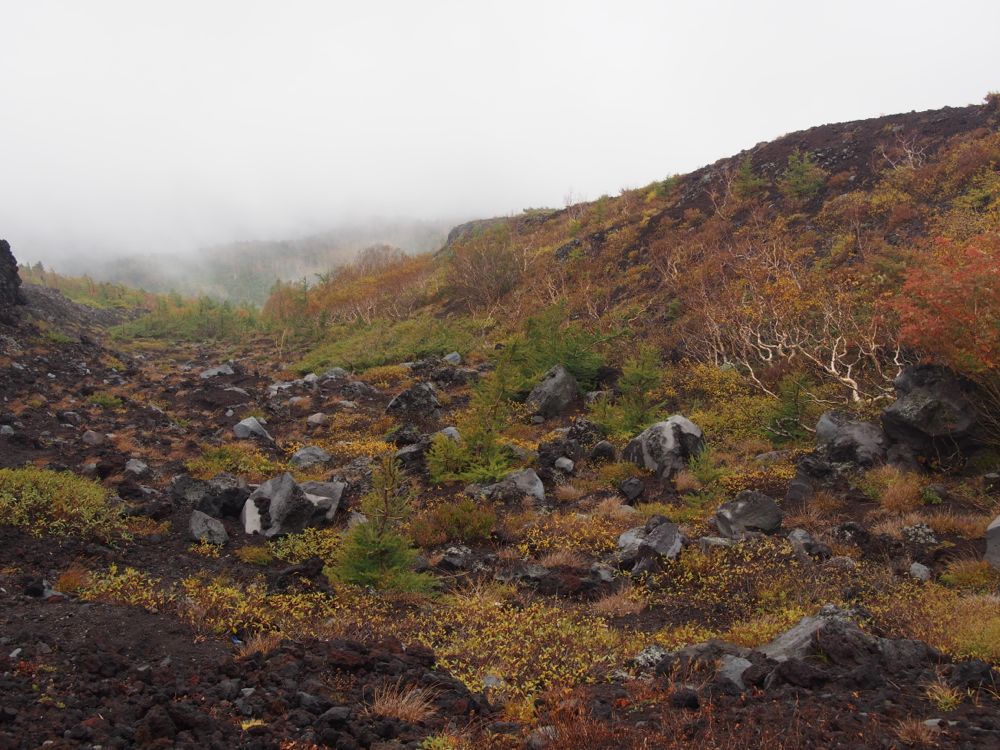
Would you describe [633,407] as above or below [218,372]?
below

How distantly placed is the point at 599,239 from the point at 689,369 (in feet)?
49.7

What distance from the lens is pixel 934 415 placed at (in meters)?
8.42

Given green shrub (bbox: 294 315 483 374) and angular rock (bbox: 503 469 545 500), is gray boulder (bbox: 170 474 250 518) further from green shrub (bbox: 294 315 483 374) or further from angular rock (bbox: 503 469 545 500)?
green shrub (bbox: 294 315 483 374)

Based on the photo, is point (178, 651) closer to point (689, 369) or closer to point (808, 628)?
point (808, 628)

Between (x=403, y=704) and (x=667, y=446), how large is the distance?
733 centimetres

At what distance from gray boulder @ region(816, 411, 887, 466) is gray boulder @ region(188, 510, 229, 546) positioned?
29.6 feet

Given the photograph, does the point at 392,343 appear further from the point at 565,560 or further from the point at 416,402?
the point at 565,560

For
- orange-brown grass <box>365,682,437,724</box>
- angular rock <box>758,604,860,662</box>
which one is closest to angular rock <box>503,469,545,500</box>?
angular rock <box>758,604,860,662</box>

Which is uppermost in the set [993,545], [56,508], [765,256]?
[765,256]

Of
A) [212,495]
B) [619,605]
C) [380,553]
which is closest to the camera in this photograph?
[619,605]

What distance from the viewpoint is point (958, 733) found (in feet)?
10.4

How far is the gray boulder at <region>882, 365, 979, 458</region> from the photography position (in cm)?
828

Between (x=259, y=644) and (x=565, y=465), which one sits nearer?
(x=259, y=644)

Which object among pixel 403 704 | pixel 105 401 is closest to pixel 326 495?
pixel 403 704
